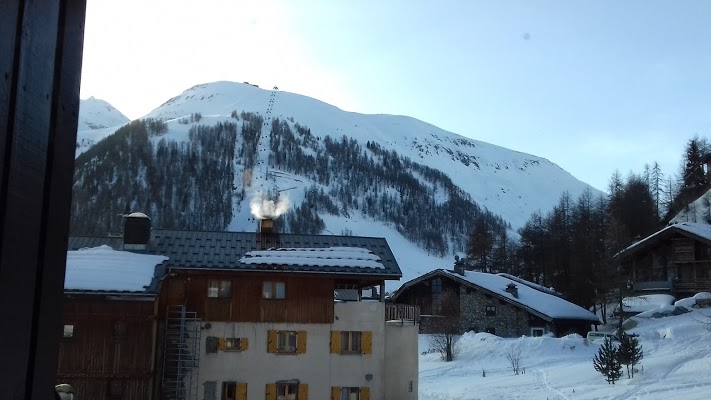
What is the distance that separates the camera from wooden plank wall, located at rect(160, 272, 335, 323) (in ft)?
91.3

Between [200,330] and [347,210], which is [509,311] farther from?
[347,210]

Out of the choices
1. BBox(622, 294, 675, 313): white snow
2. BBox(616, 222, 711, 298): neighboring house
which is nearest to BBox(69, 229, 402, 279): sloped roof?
BBox(622, 294, 675, 313): white snow

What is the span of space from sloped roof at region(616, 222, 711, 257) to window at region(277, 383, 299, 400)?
36036mm

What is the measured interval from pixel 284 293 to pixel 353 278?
3068 millimetres

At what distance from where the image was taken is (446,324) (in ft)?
150

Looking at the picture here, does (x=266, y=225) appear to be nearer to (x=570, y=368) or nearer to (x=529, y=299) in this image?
(x=570, y=368)

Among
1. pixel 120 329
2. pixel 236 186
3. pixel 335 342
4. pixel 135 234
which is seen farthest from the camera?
pixel 236 186

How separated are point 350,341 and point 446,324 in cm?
1868

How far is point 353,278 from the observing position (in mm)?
29141

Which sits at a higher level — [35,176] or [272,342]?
[35,176]

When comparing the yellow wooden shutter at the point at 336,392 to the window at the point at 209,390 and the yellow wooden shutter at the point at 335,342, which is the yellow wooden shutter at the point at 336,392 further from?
the window at the point at 209,390

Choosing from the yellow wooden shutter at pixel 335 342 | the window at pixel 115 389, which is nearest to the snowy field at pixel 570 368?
the yellow wooden shutter at pixel 335 342

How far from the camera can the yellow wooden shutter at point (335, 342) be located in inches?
1096

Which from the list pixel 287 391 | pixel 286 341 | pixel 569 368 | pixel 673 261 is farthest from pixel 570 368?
pixel 673 261
